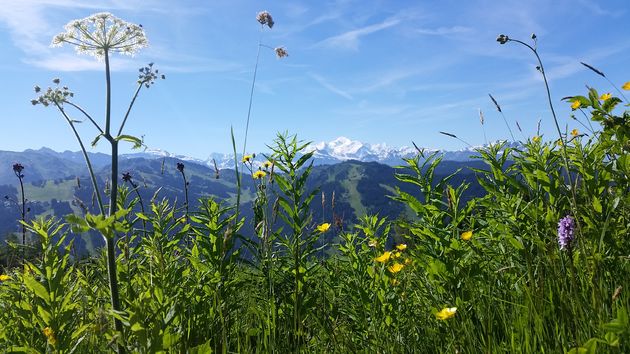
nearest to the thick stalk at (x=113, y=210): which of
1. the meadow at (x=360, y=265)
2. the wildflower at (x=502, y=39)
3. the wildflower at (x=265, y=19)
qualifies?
the meadow at (x=360, y=265)

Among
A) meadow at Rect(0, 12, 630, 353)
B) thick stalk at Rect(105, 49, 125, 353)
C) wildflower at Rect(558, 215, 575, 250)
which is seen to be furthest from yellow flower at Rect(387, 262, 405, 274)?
thick stalk at Rect(105, 49, 125, 353)

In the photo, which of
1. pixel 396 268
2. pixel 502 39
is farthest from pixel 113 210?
pixel 502 39

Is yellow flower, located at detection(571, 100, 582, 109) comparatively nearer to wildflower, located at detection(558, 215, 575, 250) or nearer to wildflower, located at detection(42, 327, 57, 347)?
wildflower, located at detection(558, 215, 575, 250)

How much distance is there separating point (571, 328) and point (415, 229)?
137cm

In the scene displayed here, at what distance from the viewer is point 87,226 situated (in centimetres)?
128

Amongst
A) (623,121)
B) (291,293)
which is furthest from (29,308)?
(623,121)

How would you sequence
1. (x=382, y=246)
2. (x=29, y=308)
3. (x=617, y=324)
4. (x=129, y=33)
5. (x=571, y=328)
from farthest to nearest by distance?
(x=382, y=246) → (x=129, y=33) → (x=29, y=308) → (x=571, y=328) → (x=617, y=324)

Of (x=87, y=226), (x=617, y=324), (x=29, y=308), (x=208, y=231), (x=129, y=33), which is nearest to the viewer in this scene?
(x=87, y=226)

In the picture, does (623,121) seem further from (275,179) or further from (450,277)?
(275,179)

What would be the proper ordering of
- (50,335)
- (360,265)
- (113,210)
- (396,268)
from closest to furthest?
(113,210), (50,335), (396,268), (360,265)

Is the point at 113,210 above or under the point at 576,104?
under

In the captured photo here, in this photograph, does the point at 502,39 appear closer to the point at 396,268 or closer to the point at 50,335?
the point at 396,268

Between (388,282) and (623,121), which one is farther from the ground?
(623,121)

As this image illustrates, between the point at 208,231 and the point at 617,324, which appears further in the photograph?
the point at 208,231
